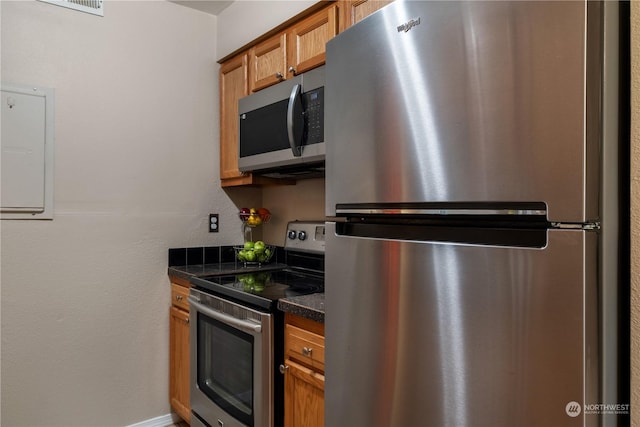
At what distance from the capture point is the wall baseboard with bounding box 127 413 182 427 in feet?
7.48

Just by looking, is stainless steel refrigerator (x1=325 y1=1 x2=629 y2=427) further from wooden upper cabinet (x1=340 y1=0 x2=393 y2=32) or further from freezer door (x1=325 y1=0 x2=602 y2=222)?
wooden upper cabinet (x1=340 y1=0 x2=393 y2=32)

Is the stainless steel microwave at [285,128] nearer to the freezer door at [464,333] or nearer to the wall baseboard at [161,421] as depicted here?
the freezer door at [464,333]

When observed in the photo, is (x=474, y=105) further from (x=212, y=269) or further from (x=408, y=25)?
(x=212, y=269)

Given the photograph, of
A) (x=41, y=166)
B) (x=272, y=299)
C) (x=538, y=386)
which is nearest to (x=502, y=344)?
(x=538, y=386)

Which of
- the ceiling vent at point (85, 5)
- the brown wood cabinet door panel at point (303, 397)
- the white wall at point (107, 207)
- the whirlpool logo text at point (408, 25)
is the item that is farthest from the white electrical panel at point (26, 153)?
the whirlpool logo text at point (408, 25)

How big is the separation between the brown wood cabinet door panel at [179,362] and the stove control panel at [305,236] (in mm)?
693

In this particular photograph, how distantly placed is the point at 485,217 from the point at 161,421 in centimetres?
227

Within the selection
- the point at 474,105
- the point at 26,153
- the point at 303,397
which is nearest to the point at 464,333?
the point at 474,105

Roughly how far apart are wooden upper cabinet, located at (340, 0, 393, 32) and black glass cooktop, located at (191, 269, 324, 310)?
3.60 feet

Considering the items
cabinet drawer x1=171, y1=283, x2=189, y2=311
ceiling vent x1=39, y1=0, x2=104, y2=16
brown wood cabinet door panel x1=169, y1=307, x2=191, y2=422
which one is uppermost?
ceiling vent x1=39, y1=0, x2=104, y2=16

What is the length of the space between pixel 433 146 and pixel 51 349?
210 cm

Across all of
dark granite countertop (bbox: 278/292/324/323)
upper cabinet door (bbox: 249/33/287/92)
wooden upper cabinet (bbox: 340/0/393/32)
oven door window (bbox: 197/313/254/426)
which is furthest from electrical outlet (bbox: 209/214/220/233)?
wooden upper cabinet (bbox: 340/0/393/32)

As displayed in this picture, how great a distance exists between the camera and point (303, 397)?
143 cm

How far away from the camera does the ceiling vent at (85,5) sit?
2.03 meters
